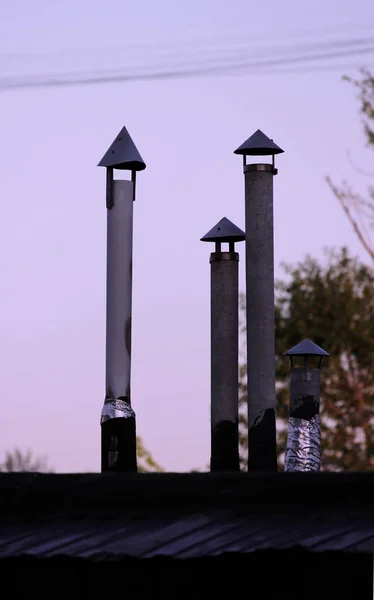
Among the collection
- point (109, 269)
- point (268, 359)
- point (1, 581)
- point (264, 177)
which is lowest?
point (1, 581)

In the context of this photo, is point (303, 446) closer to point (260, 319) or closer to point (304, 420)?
point (304, 420)

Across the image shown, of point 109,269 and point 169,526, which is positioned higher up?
point 109,269

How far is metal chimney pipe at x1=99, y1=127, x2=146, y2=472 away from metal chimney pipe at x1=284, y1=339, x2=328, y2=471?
261 cm

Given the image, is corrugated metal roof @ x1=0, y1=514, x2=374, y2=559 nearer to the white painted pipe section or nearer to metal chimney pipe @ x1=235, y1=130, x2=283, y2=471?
the white painted pipe section

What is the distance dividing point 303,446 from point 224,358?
7.05 feet

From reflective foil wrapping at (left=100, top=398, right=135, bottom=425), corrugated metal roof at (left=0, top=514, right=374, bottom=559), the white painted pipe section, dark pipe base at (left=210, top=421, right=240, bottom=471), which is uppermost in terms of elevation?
the white painted pipe section

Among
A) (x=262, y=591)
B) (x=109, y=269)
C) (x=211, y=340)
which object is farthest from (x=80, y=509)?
(x=211, y=340)

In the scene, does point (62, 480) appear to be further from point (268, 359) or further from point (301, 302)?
point (301, 302)

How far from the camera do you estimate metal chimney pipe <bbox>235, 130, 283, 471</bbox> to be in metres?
17.4

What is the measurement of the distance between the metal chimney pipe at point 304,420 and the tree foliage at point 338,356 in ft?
65.1

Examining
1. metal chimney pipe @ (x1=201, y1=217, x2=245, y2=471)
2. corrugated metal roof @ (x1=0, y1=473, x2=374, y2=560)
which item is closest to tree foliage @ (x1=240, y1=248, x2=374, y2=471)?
metal chimney pipe @ (x1=201, y1=217, x2=245, y2=471)

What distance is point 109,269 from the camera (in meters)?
17.0

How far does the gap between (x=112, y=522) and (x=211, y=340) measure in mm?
9896

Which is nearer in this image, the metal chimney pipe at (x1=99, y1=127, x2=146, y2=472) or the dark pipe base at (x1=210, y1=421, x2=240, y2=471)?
the metal chimney pipe at (x1=99, y1=127, x2=146, y2=472)
